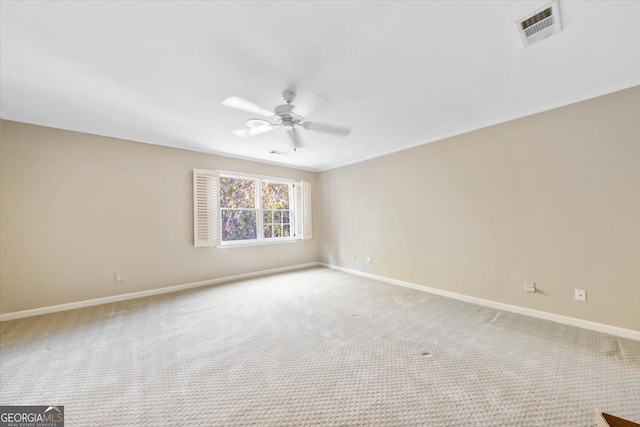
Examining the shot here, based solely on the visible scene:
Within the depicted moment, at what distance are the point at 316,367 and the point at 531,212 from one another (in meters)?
2.97

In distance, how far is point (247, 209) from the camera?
5051 mm

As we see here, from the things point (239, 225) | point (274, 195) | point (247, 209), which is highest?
point (274, 195)

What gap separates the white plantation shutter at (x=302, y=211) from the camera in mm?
5750

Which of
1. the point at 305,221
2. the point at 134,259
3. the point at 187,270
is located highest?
the point at 305,221

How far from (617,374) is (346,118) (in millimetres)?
3245

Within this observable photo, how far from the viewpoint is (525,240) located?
9.82 ft

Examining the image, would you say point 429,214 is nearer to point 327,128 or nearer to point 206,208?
point 327,128

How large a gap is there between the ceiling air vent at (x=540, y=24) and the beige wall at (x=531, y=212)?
151cm

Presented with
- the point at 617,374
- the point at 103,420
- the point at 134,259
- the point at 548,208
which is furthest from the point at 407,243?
the point at 134,259

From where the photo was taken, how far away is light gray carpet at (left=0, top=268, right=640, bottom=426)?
1.54 metres

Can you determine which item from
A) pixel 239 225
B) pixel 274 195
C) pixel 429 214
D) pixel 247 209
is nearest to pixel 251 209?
pixel 247 209

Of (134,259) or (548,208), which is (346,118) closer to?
(548,208)

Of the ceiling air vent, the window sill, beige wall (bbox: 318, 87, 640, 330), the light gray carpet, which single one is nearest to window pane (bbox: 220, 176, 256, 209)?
the window sill

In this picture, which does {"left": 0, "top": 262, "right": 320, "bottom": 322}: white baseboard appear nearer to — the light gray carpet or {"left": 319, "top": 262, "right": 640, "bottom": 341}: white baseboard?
the light gray carpet
